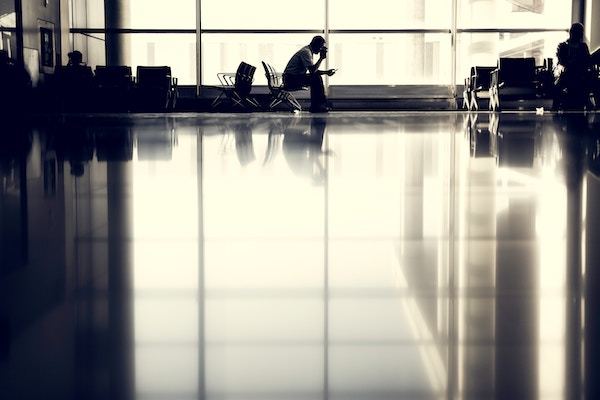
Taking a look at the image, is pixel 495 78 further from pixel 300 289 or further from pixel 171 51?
pixel 300 289

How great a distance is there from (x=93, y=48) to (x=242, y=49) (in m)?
2.90

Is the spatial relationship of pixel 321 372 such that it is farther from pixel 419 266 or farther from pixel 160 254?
pixel 160 254

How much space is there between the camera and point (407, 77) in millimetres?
17281

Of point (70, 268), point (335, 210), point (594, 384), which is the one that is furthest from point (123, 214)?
point (594, 384)

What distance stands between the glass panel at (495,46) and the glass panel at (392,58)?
0.31 meters

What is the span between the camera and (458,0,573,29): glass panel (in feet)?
55.6

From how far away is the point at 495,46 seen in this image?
56.9ft

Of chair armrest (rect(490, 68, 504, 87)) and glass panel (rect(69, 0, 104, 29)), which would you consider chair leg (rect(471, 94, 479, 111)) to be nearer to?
chair armrest (rect(490, 68, 504, 87))

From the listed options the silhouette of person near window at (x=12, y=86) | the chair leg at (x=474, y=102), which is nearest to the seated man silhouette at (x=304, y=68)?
the chair leg at (x=474, y=102)

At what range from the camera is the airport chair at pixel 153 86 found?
14430 millimetres

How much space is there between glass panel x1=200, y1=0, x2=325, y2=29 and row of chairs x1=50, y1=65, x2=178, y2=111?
111 inches

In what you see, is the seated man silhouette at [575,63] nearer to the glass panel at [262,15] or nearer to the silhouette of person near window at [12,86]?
the glass panel at [262,15]

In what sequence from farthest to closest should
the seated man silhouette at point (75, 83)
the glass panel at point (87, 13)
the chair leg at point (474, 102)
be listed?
the glass panel at point (87, 13), the chair leg at point (474, 102), the seated man silhouette at point (75, 83)

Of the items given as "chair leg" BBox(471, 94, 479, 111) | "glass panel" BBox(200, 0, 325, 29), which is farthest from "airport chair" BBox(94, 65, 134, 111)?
"chair leg" BBox(471, 94, 479, 111)
